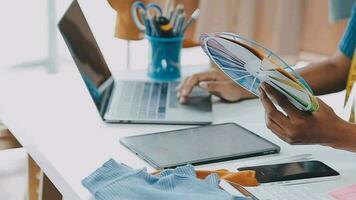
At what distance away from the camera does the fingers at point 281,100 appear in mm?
1035

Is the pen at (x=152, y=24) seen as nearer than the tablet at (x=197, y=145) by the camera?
No

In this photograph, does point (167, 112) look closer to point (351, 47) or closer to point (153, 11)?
point (153, 11)

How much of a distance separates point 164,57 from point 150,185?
28.8 inches

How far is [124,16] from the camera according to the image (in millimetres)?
1945

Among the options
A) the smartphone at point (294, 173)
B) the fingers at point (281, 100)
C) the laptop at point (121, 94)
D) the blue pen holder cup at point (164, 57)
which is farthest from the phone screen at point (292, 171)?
the blue pen holder cup at point (164, 57)

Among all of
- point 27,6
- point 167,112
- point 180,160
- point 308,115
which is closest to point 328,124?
point 308,115

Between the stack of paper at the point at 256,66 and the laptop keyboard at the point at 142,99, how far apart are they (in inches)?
14.2

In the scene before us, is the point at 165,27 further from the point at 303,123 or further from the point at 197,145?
the point at 303,123

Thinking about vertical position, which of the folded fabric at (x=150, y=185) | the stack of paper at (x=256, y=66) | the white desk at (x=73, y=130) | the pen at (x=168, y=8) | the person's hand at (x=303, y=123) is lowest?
the white desk at (x=73, y=130)

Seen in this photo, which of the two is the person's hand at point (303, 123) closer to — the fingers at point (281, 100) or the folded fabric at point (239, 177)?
the fingers at point (281, 100)

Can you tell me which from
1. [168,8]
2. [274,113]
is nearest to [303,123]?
[274,113]

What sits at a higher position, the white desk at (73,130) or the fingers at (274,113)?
the fingers at (274,113)

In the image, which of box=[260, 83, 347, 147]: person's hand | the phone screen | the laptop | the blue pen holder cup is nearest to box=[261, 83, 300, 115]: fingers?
box=[260, 83, 347, 147]: person's hand

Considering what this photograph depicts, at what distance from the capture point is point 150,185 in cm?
95
